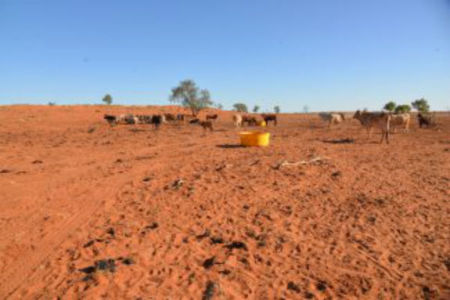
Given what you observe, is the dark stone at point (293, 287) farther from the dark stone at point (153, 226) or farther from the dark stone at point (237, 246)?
the dark stone at point (153, 226)

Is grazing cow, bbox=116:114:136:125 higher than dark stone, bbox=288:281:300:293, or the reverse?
grazing cow, bbox=116:114:136:125

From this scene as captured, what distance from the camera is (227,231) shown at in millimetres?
4617

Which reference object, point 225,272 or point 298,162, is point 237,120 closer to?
point 298,162

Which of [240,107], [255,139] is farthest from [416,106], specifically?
[255,139]

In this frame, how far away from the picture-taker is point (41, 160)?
32.8ft

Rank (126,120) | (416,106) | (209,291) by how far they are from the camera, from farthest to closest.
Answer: (416,106) → (126,120) → (209,291)

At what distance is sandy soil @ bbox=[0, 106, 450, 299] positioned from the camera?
11.2ft

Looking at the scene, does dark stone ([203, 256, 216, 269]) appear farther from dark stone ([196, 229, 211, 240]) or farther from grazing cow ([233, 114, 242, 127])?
grazing cow ([233, 114, 242, 127])

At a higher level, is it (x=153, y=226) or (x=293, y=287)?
(x=153, y=226)

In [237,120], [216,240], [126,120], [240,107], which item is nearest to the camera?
[216,240]

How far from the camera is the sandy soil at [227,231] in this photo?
3406mm

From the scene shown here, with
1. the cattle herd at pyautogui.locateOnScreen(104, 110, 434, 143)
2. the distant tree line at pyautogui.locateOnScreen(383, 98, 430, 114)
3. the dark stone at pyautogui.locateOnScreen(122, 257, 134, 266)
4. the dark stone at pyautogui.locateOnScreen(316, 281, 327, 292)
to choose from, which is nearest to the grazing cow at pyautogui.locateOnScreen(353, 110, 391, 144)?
the cattle herd at pyautogui.locateOnScreen(104, 110, 434, 143)

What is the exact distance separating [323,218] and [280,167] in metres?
2.91

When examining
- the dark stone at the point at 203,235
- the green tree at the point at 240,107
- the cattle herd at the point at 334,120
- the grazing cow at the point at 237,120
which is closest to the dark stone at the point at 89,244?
the dark stone at the point at 203,235
